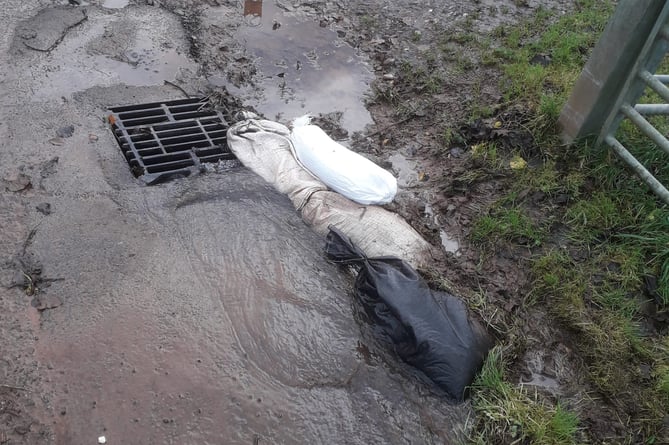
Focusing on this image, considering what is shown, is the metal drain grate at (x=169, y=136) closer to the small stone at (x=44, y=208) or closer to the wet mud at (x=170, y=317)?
the wet mud at (x=170, y=317)

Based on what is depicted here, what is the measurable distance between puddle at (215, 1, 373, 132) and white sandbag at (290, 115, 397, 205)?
27.6 inches

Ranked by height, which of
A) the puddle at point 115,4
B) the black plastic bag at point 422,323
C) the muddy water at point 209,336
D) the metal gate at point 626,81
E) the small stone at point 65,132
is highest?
the metal gate at point 626,81

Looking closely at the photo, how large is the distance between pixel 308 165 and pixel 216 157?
2.49 ft

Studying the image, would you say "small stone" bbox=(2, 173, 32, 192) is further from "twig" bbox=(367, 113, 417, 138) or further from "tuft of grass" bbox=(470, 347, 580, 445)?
"tuft of grass" bbox=(470, 347, 580, 445)

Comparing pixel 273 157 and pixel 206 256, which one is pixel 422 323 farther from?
pixel 273 157

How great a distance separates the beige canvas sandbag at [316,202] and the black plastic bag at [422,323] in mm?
197

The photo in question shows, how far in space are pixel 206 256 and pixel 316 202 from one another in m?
0.80

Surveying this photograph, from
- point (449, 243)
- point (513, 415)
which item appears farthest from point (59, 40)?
point (513, 415)

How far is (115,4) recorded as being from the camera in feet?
17.5

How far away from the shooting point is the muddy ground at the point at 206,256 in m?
2.71

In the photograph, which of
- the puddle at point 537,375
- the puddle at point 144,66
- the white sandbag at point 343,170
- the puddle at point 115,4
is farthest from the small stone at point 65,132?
the puddle at point 537,375

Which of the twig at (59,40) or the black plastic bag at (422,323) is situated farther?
the twig at (59,40)

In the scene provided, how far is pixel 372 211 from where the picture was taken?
11.5 feet

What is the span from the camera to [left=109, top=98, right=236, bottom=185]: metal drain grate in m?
3.90
